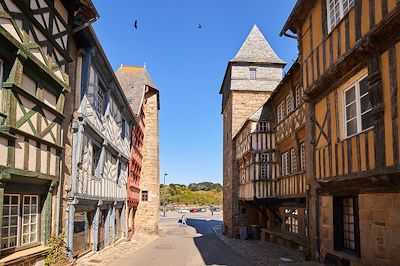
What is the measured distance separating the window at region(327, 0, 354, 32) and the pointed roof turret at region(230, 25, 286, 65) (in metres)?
16.3

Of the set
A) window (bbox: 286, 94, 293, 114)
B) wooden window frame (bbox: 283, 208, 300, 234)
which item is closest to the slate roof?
window (bbox: 286, 94, 293, 114)

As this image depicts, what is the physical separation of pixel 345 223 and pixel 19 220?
6702mm

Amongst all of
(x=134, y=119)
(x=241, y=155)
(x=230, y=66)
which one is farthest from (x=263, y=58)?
(x=134, y=119)

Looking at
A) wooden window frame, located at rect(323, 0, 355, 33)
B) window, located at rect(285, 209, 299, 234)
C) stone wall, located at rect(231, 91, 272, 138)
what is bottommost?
window, located at rect(285, 209, 299, 234)

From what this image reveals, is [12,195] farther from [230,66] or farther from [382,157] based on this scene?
[230,66]

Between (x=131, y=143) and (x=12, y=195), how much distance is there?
14.3 meters

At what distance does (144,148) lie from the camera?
91.1 feet

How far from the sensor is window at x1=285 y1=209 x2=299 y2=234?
600 inches

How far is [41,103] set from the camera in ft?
25.4

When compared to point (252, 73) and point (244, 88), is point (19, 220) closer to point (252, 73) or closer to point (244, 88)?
point (244, 88)

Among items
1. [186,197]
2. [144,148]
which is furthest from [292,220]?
[186,197]

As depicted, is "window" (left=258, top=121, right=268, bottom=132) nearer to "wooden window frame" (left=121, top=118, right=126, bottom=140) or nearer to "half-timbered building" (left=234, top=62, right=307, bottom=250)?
"half-timbered building" (left=234, top=62, right=307, bottom=250)

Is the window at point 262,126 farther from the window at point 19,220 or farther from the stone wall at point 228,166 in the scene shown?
the window at point 19,220

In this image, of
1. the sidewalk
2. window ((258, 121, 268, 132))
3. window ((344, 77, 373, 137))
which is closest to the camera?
window ((344, 77, 373, 137))
